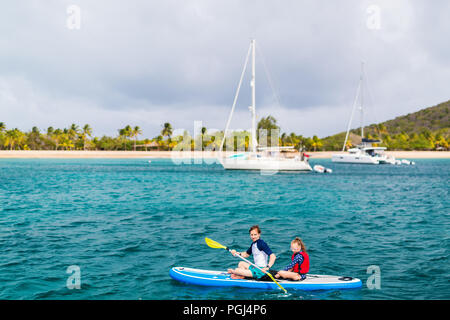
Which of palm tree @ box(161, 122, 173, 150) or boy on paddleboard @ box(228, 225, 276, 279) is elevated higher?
palm tree @ box(161, 122, 173, 150)

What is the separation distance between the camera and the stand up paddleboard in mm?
9172

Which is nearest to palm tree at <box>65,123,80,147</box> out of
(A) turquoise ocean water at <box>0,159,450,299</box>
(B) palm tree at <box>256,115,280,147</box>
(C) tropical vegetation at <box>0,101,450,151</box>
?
(C) tropical vegetation at <box>0,101,450,151</box>

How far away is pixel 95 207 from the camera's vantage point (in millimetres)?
23594

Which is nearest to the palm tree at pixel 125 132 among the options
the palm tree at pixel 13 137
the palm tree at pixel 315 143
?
the palm tree at pixel 13 137

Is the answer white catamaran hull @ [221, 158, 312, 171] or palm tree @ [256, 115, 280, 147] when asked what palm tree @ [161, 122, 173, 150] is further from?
white catamaran hull @ [221, 158, 312, 171]

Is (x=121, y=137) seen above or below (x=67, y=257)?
above

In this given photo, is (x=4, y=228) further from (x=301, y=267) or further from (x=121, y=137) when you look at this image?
(x=121, y=137)

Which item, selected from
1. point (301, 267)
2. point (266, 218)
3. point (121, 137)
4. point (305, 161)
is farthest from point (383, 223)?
point (121, 137)

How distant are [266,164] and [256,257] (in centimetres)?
4248

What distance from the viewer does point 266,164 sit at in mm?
51344

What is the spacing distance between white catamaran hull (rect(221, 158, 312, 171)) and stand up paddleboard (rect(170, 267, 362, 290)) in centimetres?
4154

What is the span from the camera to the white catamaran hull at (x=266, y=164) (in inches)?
2019

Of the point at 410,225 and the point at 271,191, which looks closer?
the point at 410,225
